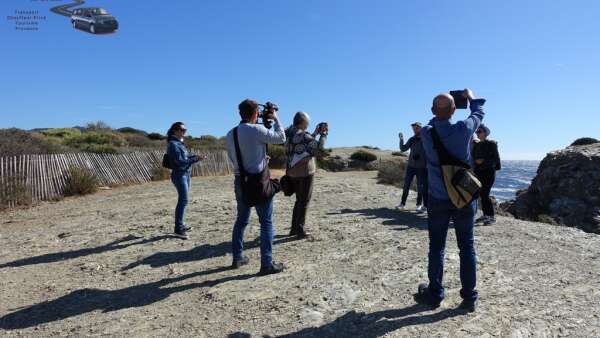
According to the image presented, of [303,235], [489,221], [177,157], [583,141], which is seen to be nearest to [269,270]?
[303,235]

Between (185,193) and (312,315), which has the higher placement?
(185,193)

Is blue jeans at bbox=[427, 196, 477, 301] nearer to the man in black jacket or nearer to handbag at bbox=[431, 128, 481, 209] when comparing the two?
handbag at bbox=[431, 128, 481, 209]

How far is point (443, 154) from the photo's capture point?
129 inches

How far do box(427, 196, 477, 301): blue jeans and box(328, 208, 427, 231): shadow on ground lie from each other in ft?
10.4

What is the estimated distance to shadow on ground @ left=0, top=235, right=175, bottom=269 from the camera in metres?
5.43

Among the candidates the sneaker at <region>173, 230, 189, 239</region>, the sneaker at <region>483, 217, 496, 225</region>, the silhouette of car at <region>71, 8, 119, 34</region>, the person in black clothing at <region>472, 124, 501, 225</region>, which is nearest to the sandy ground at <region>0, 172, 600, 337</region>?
the sneaker at <region>173, 230, 189, 239</region>

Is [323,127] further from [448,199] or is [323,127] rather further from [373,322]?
[373,322]

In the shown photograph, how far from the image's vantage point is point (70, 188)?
11680 mm

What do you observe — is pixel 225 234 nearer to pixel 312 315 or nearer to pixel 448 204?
pixel 312 315

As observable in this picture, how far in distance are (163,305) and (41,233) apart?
475 cm

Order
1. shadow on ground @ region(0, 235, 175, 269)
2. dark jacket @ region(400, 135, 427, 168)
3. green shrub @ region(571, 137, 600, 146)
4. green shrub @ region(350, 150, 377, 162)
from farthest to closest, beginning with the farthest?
green shrub @ region(350, 150, 377, 162)
green shrub @ region(571, 137, 600, 146)
dark jacket @ region(400, 135, 427, 168)
shadow on ground @ region(0, 235, 175, 269)

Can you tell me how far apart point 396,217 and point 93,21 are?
15.8m

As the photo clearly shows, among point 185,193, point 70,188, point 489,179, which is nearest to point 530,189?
point 489,179

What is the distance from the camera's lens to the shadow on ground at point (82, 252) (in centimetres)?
543
